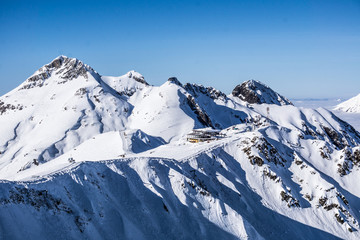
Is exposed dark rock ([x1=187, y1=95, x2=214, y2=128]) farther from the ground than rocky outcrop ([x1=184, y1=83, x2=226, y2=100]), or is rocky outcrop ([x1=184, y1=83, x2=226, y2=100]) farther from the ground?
rocky outcrop ([x1=184, y1=83, x2=226, y2=100])

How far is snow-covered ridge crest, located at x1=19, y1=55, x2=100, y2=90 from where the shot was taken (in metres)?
179

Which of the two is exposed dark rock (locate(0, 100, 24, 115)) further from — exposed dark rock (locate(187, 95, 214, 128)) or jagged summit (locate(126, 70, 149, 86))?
exposed dark rock (locate(187, 95, 214, 128))

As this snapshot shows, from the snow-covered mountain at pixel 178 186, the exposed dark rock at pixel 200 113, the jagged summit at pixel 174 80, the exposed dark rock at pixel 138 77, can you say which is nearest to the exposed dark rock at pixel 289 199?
the snow-covered mountain at pixel 178 186

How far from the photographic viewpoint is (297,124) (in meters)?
161

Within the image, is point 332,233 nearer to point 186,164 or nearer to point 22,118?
point 186,164

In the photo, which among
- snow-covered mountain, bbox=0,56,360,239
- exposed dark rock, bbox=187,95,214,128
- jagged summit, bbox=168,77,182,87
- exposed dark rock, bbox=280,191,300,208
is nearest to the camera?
snow-covered mountain, bbox=0,56,360,239

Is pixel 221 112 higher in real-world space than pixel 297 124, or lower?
higher

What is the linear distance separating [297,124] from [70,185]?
139 meters

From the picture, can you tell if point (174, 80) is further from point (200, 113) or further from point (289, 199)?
point (289, 199)

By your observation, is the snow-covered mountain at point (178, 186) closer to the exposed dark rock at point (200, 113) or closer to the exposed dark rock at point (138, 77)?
the exposed dark rock at point (200, 113)

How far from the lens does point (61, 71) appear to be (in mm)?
185000

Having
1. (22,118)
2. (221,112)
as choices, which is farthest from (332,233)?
(22,118)

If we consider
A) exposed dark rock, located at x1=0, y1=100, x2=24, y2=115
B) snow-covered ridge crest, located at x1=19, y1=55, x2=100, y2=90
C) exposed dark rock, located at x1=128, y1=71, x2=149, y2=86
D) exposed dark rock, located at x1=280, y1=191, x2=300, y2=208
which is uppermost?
snow-covered ridge crest, located at x1=19, y1=55, x2=100, y2=90

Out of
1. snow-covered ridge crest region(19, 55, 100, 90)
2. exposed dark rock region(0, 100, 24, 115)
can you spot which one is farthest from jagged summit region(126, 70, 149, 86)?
exposed dark rock region(0, 100, 24, 115)
